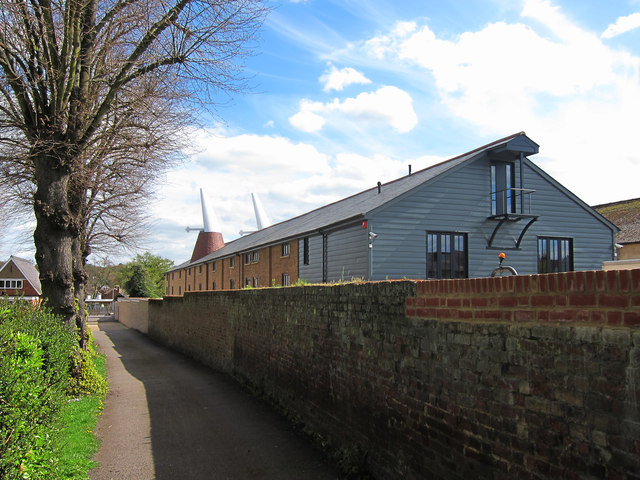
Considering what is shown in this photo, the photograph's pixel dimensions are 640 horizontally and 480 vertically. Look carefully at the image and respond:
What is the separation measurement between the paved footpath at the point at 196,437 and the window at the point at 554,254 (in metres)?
13.2

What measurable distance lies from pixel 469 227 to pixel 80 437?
14744 mm

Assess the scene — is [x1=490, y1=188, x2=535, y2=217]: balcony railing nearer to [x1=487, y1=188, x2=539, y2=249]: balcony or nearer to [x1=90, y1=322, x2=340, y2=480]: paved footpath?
[x1=487, y1=188, x2=539, y2=249]: balcony

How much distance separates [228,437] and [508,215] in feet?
45.6

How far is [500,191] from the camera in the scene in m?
19.1

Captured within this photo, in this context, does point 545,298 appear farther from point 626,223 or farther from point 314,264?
point 626,223

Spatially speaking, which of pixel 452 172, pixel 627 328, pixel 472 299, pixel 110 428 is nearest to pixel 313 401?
pixel 110 428

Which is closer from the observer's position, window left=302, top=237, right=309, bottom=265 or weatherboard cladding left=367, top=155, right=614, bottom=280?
weatherboard cladding left=367, top=155, right=614, bottom=280

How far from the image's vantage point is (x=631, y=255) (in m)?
26.3

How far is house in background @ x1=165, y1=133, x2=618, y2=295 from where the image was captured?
17.5 metres

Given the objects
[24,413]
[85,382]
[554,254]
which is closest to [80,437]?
[85,382]

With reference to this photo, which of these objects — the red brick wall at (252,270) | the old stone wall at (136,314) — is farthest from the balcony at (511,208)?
the old stone wall at (136,314)

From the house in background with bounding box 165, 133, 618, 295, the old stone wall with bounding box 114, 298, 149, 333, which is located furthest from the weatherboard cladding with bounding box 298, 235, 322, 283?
the old stone wall with bounding box 114, 298, 149, 333

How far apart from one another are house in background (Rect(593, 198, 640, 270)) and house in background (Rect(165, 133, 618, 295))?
14.2ft

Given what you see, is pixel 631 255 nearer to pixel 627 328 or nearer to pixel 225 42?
pixel 225 42
